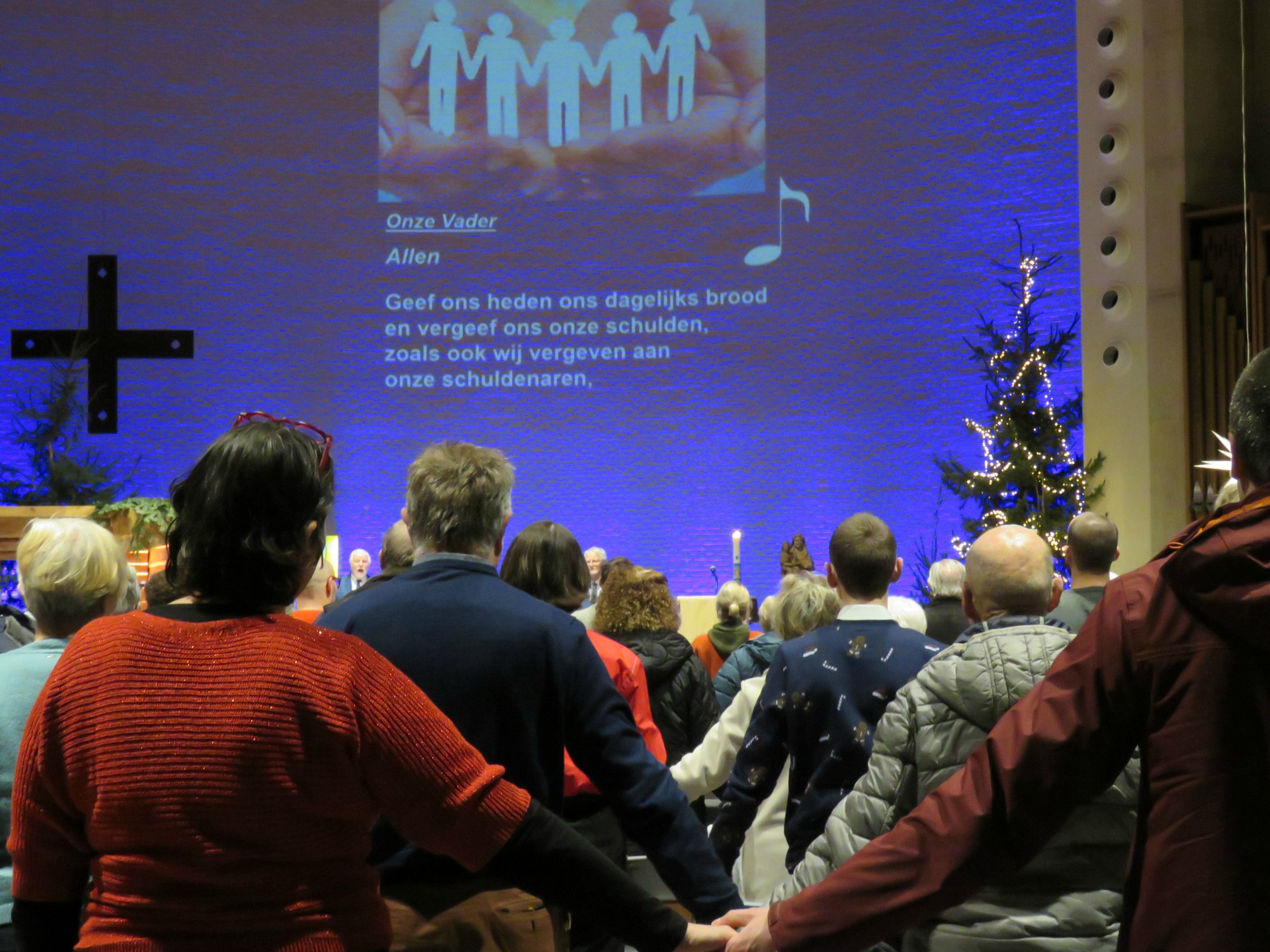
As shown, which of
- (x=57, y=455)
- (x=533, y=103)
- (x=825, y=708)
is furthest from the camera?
(x=533, y=103)

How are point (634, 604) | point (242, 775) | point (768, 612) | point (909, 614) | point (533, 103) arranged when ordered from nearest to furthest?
point (242, 775), point (634, 604), point (909, 614), point (768, 612), point (533, 103)

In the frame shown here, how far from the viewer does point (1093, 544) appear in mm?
4051

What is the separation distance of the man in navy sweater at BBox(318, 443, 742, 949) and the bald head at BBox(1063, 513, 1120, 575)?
235cm

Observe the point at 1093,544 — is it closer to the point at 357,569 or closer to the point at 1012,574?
the point at 1012,574

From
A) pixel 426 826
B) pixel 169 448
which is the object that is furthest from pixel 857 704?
pixel 169 448

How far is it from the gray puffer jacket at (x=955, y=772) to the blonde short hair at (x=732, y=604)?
3.26 metres

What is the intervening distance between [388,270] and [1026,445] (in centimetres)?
555

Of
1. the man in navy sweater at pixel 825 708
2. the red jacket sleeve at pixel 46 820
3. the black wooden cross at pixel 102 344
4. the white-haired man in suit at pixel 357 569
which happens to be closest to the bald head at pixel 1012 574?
the man in navy sweater at pixel 825 708

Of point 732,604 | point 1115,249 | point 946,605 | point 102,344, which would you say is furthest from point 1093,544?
point 102,344

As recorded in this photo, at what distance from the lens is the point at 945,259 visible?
35.4 feet

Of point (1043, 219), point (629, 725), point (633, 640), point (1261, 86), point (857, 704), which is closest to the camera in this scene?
point (629, 725)

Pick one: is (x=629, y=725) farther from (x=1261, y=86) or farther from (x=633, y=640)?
(x=1261, y=86)

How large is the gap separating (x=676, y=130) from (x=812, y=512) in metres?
3.47

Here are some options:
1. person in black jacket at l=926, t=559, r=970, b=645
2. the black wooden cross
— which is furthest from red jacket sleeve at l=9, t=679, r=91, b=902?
the black wooden cross
